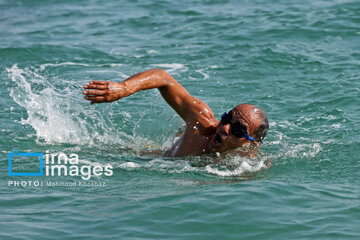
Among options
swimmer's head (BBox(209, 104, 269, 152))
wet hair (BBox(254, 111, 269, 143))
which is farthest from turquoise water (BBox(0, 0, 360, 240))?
wet hair (BBox(254, 111, 269, 143))

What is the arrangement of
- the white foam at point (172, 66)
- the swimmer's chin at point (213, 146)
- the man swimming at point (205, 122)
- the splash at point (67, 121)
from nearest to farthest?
the man swimming at point (205, 122), the swimmer's chin at point (213, 146), the splash at point (67, 121), the white foam at point (172, 66)

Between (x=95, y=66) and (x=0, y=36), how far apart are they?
4230mm

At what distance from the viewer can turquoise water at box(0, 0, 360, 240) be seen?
5.59m

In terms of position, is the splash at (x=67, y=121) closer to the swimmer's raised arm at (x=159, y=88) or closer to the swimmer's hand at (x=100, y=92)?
the swimmer's raised arm at (x=159, y=88)

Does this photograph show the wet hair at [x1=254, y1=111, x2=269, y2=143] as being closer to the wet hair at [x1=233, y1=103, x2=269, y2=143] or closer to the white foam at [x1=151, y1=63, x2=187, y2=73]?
the wet hair at [x1=233, y1=103, x2=269, y2=143]

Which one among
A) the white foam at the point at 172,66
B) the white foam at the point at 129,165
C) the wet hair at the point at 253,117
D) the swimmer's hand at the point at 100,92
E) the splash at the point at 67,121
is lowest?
the white foam at the point at 129,165

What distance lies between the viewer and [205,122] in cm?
720

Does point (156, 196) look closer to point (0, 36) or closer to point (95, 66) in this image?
point (95, 66)

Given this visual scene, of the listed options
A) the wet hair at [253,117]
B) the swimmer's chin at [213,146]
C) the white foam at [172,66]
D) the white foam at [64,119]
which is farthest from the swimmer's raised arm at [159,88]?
the white foam at [172,66]

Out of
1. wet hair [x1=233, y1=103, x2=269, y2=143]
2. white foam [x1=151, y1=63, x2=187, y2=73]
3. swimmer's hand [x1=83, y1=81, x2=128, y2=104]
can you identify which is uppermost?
swimmer's hand [x1=83, y1=81, x2=128, y2=104]

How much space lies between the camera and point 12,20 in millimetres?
18234

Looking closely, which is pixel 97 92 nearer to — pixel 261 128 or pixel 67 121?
pixel 261 128

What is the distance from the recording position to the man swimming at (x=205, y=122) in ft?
Answer: 22.4

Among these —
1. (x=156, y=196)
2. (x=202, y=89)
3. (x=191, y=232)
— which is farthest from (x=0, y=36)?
(x=191, y=232)
